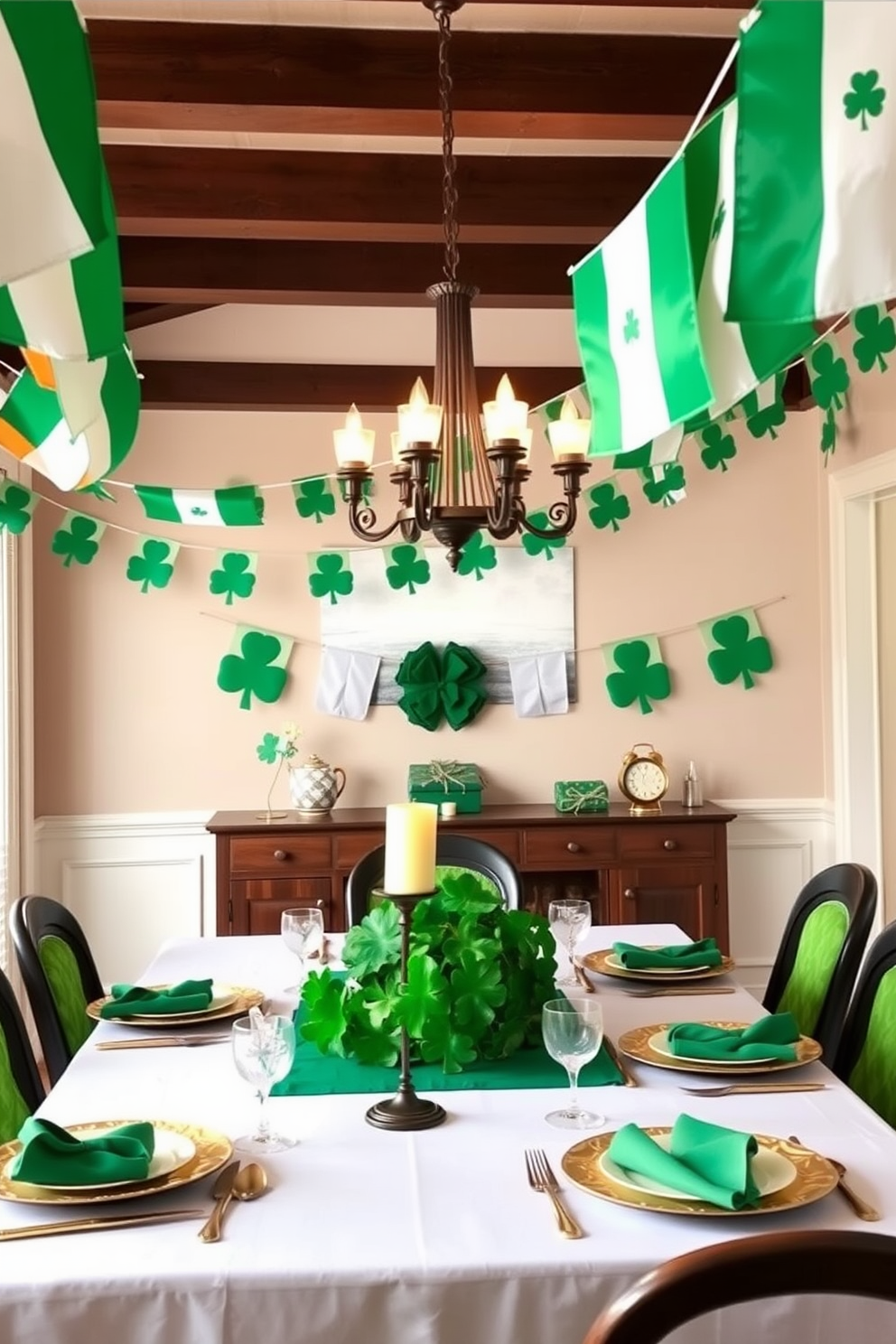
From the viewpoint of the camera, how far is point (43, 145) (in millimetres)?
1290

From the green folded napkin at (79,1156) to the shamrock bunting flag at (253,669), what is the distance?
3187 millimetres

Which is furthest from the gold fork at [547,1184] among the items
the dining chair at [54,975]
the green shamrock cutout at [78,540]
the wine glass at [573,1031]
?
the green shamrock cutout at [78,540]

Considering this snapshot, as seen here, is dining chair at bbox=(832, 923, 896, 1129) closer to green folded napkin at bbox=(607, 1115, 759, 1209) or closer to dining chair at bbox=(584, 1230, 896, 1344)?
green folded napkin at bbox=(607, 1115, 759, 1209)

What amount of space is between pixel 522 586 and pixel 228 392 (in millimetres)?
1292

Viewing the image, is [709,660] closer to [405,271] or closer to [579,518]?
[579,518]

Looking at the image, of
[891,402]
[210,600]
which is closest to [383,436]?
[210,600]

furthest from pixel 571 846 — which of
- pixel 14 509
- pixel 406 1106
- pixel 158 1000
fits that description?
pixel 406 1106

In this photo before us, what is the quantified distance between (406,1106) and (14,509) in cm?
292

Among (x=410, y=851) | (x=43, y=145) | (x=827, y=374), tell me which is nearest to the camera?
(x=43, y=145)

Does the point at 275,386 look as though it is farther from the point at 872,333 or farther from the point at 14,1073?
the point at 14,1073

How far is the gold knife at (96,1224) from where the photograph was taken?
1.44m

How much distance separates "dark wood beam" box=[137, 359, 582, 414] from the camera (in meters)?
4.69

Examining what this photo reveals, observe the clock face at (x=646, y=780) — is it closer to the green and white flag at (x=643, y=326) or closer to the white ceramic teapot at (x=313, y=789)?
the white ceramic teapot at (x=313, y=789)

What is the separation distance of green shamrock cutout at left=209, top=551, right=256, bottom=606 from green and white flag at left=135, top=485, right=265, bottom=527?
474 mm
